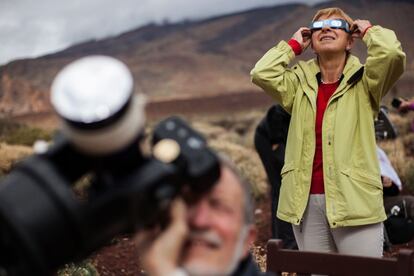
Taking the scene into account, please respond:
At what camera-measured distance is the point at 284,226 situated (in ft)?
18.6

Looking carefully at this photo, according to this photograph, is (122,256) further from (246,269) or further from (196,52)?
(196,52)

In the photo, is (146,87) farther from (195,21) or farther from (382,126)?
(382,126)

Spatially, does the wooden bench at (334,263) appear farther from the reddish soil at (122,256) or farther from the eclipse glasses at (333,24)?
the reddish soil at (122,256)

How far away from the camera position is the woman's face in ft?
10.9

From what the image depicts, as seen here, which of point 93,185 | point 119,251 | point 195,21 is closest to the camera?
point 93,185

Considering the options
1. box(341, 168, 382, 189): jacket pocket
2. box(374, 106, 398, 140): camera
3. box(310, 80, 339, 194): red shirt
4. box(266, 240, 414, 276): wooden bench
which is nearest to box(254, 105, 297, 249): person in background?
box(374, 106, 398, 140): camera

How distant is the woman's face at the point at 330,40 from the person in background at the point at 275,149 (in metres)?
1.94

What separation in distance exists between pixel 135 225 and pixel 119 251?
5.92 metres

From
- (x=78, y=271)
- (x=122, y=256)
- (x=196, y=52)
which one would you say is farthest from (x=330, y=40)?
(x=196, y=52)

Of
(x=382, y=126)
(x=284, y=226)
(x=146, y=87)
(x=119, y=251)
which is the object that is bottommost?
(x=146, y=87)

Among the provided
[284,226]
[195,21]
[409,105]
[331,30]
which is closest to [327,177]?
[331,30]

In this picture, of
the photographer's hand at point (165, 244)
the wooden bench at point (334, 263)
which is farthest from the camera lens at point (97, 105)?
the wooden bench at point (334, 263)

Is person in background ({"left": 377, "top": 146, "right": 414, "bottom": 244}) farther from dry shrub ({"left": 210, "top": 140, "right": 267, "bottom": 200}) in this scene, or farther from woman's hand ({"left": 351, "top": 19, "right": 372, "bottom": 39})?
dry shrub ({"left": 210, "top": 140, "right": 267, "bottom": 200})

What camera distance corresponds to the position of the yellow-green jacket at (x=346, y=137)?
3168 millimetres
